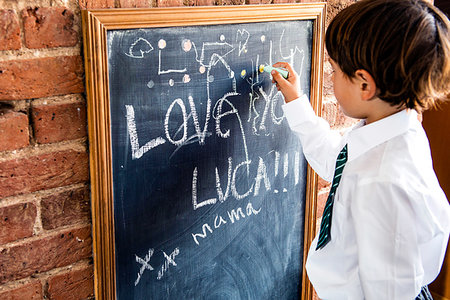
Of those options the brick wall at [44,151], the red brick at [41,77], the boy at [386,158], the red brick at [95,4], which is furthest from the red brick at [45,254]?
the boy at [386,158]

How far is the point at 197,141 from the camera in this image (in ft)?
4.27

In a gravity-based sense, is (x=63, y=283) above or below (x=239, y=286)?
above

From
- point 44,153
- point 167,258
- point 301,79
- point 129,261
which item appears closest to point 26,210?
point 44,153

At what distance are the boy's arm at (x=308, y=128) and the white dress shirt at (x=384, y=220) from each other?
0.10m

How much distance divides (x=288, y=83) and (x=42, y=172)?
2.27 ft

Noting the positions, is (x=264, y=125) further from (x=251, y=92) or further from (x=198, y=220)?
(x=198, y=220)

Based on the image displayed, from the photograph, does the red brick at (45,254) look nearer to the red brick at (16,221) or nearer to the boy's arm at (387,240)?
the red brick at (16,221)

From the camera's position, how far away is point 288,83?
1397 mm

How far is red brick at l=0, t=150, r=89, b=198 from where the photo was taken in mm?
1039

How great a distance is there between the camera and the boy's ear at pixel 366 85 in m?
1.18

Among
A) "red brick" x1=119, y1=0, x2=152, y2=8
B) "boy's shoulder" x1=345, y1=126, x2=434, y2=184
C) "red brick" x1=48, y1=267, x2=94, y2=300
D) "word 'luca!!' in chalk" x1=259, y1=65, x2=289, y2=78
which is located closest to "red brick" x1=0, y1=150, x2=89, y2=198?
"red brick" x1=48, y1=267, x2=94, y2=300

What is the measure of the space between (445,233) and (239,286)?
23.7 inches

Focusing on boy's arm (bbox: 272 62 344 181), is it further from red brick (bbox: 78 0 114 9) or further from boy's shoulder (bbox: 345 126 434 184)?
red brick (bbox: 78 0 114 9)

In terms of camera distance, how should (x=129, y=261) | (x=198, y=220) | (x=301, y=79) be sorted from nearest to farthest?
1. (x=129, y=261)
2. (x=198, y=220)
3. (x=301, y=79)
